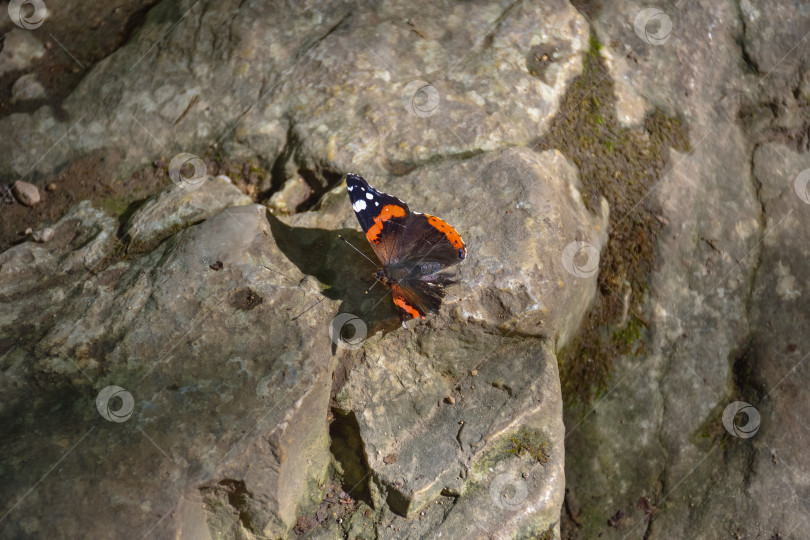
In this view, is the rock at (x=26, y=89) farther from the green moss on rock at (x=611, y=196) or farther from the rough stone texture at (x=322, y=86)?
the green moss on rock at (x=611, y=196)

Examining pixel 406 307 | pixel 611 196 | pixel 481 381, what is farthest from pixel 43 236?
pixel 611 196

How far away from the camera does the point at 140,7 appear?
5.68 m

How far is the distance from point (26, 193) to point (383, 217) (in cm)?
305

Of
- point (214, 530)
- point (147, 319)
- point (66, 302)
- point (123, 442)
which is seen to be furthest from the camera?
point (66, 302)

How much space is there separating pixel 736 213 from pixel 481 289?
248 cm

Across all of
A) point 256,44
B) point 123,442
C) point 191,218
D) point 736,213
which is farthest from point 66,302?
point 736,213

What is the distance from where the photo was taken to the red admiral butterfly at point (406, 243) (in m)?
3.55

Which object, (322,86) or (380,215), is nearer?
(380,215)

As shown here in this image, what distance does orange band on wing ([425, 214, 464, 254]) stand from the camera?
3.55 metres

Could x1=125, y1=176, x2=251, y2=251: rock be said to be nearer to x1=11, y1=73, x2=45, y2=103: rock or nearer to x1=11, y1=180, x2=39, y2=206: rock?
x1=11, y1=180, x2=39, y2=206: rock

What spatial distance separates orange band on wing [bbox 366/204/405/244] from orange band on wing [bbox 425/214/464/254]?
0.61ft

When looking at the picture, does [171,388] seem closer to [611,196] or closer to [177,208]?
[177,208]

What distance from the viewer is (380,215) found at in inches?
A: 144

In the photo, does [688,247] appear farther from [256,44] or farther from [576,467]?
[256,44]
